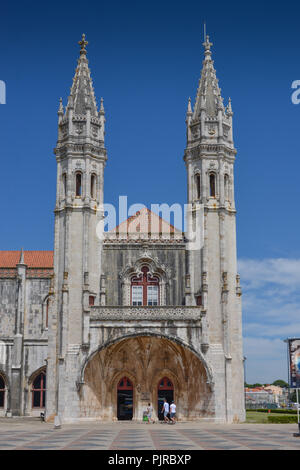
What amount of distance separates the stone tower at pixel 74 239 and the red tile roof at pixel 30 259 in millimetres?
12781

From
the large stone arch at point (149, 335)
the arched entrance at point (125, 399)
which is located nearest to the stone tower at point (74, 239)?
the large stone arch at point (149, 335)

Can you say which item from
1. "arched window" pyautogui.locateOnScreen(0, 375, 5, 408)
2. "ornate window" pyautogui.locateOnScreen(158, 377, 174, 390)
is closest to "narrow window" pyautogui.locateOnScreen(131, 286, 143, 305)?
"ornate window" pyautogui.locateOnScreen(158, 377, 174, 390)

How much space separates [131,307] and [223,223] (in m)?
8.52

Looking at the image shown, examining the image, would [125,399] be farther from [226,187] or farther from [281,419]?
[226,187]

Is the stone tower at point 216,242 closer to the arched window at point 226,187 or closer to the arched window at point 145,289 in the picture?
the arched window at point 226,187

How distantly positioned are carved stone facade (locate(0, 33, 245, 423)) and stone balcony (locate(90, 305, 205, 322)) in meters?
0.06

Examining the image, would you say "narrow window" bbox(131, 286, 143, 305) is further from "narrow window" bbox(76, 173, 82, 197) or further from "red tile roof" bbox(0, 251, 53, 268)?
"red tile roof" bbox(0, 251, 53, 268)

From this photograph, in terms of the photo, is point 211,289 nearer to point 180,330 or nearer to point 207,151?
point 180,330

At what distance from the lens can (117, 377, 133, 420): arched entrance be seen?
4231 centimetres

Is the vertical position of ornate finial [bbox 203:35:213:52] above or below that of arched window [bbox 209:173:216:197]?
above

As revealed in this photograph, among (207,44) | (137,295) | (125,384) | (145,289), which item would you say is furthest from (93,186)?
(207,44)

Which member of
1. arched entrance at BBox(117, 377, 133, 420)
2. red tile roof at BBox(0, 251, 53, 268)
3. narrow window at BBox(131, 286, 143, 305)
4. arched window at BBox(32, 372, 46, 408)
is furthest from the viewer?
red tile roof at BBox(0, 251, 53, 268)

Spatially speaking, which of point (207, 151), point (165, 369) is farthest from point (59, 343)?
point (207, 151)

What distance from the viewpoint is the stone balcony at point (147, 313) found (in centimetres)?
4031
